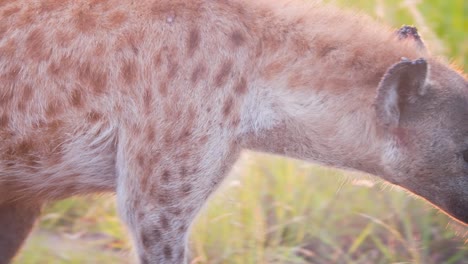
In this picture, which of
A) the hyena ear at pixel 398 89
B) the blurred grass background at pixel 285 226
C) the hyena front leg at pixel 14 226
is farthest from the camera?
the blurred grass background at pixel 285 226

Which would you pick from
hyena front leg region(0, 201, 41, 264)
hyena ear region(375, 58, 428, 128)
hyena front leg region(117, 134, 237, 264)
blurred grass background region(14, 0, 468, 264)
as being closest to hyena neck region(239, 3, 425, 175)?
hyena ear region(375, 58, 428, 128)

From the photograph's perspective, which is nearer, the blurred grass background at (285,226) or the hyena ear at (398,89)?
the hyena ear at (398,89)

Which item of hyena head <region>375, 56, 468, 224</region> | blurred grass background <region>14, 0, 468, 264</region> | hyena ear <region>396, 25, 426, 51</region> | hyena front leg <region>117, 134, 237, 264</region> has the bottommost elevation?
blurred grass background <region>14, 0, 468, 264</region>

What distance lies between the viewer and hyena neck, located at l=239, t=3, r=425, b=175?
9.38ft

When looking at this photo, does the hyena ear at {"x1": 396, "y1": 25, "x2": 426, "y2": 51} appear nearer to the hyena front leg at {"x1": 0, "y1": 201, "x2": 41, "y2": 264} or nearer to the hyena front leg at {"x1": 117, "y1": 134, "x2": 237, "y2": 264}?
the hyena front leg at {"x1": 117, "y1": 134, "x2": 237, "y2": 264}

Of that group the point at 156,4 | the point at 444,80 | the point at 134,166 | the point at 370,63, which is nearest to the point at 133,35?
the point at 156,4

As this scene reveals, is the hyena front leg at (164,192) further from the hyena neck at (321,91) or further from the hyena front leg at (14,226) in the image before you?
the hyena front leg at (14,226)

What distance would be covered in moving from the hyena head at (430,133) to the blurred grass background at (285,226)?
1.99 ft

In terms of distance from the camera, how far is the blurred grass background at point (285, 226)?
3617 mm

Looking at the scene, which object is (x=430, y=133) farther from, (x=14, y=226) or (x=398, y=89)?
(x=14, y=226)

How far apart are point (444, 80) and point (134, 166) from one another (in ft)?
3.30

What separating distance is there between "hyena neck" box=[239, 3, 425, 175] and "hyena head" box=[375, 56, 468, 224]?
5 centimetres

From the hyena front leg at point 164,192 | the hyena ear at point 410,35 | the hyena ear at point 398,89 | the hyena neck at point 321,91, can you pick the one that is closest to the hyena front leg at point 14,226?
the hyena front leg at point 164,192

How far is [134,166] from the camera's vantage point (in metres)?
2.80
